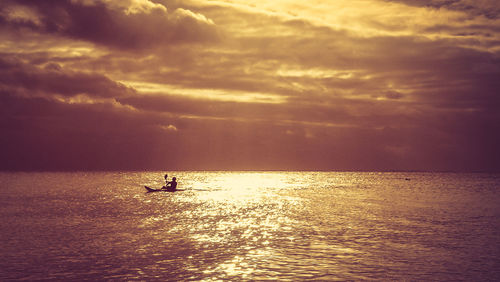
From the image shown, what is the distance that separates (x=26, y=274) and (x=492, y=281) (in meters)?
27.8

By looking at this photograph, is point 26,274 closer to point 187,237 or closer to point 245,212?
point 187,237

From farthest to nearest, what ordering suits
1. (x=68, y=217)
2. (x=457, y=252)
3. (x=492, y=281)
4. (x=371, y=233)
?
(x=68, y=217) → (x=371, y=233) → (x=457, y=252) → (x=492, y=281)

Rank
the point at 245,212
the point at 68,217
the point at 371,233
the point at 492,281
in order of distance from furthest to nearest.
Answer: the point at 245,212 → the point at 68,217 → the point at 371,233 → the point at 492,281

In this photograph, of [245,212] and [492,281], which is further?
[245,212]

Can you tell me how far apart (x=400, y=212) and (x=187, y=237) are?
125 feet

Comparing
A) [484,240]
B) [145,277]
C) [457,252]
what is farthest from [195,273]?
[484,240]

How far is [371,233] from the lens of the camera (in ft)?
135

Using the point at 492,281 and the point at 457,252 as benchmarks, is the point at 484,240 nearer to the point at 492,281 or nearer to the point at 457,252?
the point at 457,252

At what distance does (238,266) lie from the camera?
1063 inches

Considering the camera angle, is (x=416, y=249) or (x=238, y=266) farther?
(x=416, y=249)

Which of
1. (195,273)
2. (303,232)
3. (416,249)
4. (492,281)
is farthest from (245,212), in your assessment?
(492,281)

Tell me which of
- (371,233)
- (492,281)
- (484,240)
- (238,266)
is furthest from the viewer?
(371,233)

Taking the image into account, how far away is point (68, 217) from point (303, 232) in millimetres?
33635

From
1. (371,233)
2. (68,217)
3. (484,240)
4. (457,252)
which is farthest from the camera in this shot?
(68,217)
